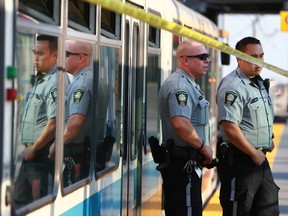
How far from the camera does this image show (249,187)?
731 cm

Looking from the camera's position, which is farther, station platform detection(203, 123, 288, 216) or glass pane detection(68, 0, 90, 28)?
station platform detection(203, 123, 288, 216)

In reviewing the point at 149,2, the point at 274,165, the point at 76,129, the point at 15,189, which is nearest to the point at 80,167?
the point at 76,129

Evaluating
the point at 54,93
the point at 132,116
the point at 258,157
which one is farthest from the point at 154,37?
the point at 54,93

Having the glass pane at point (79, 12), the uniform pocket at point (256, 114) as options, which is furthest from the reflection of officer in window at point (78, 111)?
the uniform pocket at point (256, 114)

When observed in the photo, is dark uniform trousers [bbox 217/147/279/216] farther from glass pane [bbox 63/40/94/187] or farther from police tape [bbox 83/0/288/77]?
glass pane [bbox 63/40/94/187]

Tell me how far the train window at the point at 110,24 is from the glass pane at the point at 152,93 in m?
1.55

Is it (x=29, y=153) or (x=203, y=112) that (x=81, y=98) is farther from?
(x=203, y=112)

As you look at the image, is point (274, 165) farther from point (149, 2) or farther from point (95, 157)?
point (95, 157)

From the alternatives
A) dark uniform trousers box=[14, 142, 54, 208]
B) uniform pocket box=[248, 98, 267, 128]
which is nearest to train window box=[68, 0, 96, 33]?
dark uniform trousers box=[14, 142, 54, 208]

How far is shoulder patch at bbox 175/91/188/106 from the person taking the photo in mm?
6700

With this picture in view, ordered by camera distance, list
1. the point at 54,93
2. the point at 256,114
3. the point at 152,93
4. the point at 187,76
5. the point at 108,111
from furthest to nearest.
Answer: the point at 152,93
the point at 256,114
the point at 187,76
the point at 108,111
the point at 54,93

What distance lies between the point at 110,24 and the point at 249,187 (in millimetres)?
1653

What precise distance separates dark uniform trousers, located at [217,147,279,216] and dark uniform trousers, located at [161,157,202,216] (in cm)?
49

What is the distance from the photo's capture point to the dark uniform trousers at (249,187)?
731 cm
